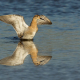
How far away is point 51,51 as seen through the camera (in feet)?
35.6

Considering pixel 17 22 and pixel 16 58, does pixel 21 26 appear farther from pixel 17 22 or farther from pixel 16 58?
pixel 16 58

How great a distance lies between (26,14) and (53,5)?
321 cm

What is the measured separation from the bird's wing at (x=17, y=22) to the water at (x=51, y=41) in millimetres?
322

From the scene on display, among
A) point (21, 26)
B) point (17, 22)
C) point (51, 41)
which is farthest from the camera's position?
point (21, 26)

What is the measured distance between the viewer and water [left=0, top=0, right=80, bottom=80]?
845 centimetres

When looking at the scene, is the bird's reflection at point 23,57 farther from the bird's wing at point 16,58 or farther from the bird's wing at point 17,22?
the bird's wing at point 17,22

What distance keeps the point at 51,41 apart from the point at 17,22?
72.2 inches

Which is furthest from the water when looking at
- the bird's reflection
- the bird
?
the bird

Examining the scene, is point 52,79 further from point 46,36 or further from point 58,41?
point 46,36

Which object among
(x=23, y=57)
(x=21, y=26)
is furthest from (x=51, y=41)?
(x=23, y=57)

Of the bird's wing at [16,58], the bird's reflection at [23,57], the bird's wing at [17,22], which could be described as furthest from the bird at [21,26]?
the bird's wing at [16,58]

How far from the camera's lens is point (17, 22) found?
44.6 feet

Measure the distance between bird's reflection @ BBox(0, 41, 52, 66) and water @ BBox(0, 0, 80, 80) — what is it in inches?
5.5

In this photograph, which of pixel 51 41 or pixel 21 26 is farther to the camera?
pixel 21 26
